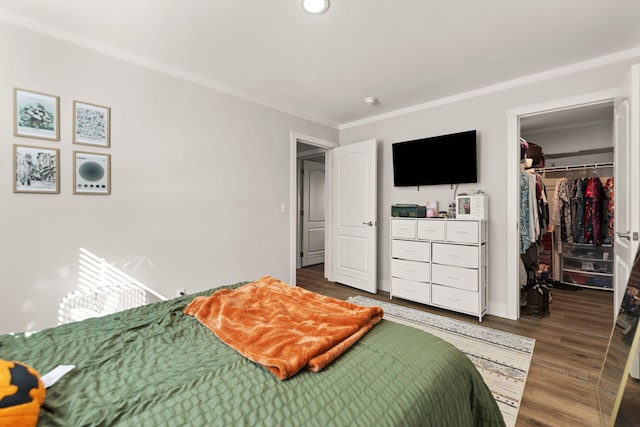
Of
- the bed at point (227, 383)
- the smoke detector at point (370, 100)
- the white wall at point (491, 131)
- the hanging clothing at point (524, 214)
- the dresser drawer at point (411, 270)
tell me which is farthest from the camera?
the smoke detector at point (370, 100)

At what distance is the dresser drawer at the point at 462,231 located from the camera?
299cm

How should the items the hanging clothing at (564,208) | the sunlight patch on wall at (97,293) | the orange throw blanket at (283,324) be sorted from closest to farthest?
the orange throw blanket at (283,324), the sunlight patch on wall at (97,293), the hanging clothing at (564,208)

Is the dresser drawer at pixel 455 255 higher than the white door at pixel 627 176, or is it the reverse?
the white door at pixel 627 176

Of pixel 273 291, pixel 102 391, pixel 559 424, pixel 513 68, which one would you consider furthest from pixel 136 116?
pixel 559 424

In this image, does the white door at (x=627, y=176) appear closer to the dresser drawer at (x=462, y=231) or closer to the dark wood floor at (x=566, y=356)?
the dark wood floor at (x=566, y=356)

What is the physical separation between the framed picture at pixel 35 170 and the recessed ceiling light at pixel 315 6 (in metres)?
2.07

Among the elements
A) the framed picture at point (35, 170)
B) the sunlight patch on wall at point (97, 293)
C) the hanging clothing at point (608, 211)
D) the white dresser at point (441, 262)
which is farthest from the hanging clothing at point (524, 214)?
the framed picture at point (35, 170)

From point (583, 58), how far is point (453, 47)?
1.23 m

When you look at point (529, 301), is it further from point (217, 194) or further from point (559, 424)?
point (217, 194)

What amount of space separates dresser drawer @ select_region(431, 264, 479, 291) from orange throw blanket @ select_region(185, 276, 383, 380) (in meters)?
1.99

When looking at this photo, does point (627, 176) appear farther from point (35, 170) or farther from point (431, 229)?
point (35, 170)

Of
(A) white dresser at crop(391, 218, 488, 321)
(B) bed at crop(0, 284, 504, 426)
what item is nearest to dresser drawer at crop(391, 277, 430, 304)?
(A) white dresser at crop(391, 218, 488, 321)

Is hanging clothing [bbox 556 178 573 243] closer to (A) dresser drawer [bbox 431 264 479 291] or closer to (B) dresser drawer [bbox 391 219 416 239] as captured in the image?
(A) dresser drawer [bbox 431 264 479 291]

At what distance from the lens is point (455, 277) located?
123 inches
